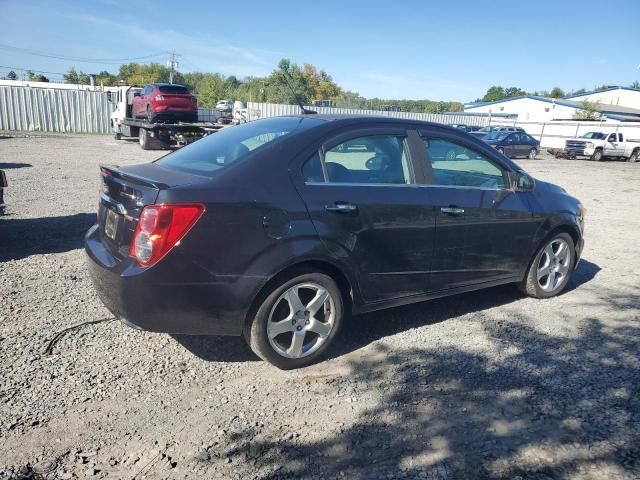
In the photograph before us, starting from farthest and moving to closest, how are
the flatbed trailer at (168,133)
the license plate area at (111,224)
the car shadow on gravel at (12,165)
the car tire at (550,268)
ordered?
1. the flatbed trailer at (168,133)
2. the car shadow on gravel at (12,165)
3. the car tire at (550,268)
4. the license plate area at (111,224)

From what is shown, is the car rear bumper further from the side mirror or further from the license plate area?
the side mirror

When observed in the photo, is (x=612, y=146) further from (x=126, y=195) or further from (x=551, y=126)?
(x=126, y=195)

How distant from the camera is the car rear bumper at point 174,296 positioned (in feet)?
9.87

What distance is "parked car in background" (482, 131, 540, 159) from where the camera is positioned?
2705cm

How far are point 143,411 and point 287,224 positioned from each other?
1.41m

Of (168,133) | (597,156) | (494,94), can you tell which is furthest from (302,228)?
(494,94)

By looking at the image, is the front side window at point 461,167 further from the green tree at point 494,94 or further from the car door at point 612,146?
the green tree at point 494,94

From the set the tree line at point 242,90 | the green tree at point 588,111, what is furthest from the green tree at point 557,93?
the green tree at point 588,111

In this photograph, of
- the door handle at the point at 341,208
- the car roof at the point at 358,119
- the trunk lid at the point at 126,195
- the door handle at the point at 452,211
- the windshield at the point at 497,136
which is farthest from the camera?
the windshield at the point at 497,136

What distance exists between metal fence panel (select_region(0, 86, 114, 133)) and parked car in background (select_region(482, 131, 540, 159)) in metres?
21.6

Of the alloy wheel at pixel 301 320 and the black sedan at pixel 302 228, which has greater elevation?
the black sedan at pixel 302 228

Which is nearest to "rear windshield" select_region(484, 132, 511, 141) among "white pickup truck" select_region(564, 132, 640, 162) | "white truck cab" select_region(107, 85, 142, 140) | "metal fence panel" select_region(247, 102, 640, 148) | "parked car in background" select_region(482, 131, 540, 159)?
"parked car in background" select_region(482, 131, 540, 159)

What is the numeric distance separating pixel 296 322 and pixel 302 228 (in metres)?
0.66

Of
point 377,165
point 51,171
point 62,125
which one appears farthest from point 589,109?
point 377,165
